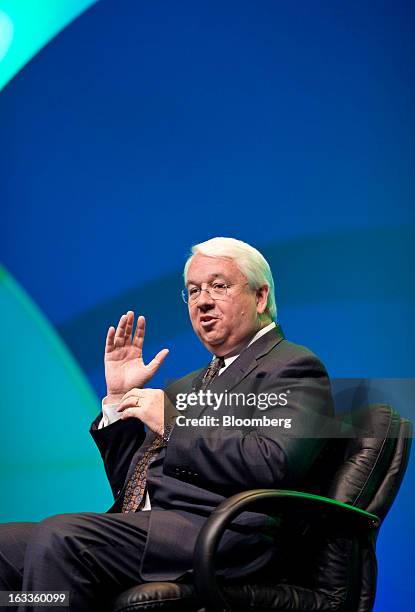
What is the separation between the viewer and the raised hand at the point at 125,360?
304cm

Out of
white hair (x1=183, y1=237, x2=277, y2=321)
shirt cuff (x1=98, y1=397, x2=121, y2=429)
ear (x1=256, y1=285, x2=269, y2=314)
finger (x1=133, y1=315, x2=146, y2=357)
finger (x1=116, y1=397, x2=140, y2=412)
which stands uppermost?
white hair (x1=183, y1=237, x2=277, y2=321)

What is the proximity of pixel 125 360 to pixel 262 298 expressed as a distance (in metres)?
0.51

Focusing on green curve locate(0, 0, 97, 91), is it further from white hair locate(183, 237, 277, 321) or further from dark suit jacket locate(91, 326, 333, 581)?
dark suit jacket locate(91, 326, 333, 581)

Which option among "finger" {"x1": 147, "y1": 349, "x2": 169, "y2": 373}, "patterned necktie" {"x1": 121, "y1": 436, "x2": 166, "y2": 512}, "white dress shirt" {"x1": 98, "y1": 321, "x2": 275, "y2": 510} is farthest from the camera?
"finger" {"x1": 147, "y1": 349, "x2": 169, "y2": 373}

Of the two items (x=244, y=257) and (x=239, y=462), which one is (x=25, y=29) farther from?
(x=239, y=462)

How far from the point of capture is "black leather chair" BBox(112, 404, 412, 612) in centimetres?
221

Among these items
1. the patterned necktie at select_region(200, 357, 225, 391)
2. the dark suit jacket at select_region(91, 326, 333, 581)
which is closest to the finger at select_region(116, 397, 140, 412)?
the dark suit jacket at select_region(91, 326, 333, 581)

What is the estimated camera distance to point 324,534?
2461mm

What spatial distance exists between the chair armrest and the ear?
0.76 metres

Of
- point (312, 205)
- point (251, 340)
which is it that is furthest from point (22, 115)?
point (251, 340)

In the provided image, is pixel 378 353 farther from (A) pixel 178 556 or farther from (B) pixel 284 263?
(A) pixel 178 556

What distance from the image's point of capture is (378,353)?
337 cm

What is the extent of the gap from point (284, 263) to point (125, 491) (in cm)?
111

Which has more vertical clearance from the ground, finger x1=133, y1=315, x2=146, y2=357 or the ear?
the ear
